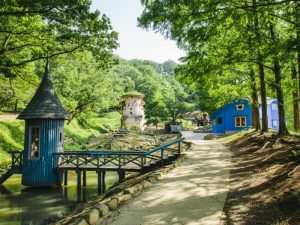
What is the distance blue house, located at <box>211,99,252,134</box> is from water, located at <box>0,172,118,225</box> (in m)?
24.8

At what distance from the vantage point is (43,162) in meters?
17.6

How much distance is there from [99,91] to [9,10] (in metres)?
30.0

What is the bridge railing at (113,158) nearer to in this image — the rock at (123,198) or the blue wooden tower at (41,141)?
the blue wooden tower at (41,141)

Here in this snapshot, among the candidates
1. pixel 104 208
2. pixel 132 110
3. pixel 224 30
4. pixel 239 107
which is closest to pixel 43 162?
pixel 104 208

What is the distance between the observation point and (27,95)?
2572 cm

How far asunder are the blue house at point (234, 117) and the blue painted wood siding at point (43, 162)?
89.4 ft

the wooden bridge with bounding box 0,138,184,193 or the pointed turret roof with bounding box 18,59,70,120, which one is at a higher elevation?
the pointed turret roof with bounding box 18,59,70,120

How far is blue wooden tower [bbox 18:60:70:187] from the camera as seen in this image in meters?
17.5

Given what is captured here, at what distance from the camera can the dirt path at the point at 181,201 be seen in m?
6.91

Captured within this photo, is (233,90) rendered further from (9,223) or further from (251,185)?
(9,223)

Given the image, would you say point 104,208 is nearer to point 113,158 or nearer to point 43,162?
point 113,158

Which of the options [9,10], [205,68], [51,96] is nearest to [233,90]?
[205,68]

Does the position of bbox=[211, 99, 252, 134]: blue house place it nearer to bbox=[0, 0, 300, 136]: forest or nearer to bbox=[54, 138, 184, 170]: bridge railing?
bbox=[0, 0, 300, 136]: forest

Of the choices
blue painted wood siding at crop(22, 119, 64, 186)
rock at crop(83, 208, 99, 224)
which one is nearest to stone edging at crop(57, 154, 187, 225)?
rock at crop(83, 208, 99, 224)
